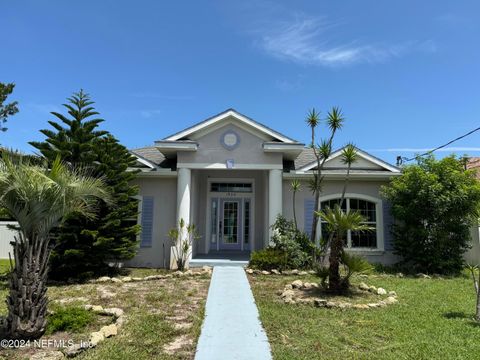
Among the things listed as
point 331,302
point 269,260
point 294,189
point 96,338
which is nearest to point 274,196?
point 294,189

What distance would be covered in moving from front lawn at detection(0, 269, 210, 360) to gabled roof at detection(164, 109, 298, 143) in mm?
5455

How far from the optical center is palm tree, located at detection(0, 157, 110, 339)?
5.28 meters

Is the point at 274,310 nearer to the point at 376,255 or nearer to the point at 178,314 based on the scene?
the point at 178,314

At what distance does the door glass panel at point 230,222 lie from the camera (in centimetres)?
1619

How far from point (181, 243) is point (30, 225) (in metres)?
7.46

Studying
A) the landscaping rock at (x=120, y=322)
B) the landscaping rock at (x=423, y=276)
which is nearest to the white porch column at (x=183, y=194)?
the landscaping rock at (x=120, y=322)

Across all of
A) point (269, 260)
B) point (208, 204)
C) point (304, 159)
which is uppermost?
point (304, 159)

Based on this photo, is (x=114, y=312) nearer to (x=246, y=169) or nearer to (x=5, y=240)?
(x=246, y=169)

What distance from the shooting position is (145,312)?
22.9 feet

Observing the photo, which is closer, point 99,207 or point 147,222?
point 99,207

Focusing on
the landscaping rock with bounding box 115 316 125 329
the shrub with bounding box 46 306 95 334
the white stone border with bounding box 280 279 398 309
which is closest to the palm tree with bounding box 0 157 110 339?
the shrub with bounding box 46 306 95 334

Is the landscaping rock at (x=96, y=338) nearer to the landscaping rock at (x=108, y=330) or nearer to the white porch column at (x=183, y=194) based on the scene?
the landscaping rock at (x=108, y=330)

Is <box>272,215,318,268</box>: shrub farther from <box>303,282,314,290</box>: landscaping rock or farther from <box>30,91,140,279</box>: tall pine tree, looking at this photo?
<box>30,91,140,279</box>: tall pine tree

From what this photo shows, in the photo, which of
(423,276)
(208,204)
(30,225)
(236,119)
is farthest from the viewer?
(208,204)
